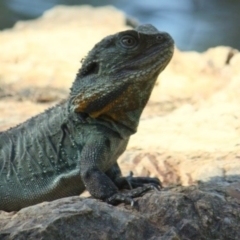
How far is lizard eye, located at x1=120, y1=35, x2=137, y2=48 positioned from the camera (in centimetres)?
382

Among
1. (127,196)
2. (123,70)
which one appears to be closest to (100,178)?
(127,196)

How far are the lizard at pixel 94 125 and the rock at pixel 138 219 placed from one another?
24.5 inches

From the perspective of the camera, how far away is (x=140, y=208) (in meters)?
3.08

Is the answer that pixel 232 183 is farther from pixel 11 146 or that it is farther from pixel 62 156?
pixel 11 146

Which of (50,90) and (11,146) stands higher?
(11,146)

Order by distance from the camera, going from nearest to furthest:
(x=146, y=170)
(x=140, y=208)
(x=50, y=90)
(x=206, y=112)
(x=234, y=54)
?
(x=140, y=208), (x=146, y=170), (x=206, y=112), (x=50, y=90), (x=234, y=54)

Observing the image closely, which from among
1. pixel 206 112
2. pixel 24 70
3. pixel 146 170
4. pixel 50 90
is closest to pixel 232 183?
pixel 146 170

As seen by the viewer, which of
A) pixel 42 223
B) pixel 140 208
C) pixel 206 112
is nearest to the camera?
pixel 42 223

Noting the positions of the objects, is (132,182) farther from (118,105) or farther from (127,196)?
(127,196)

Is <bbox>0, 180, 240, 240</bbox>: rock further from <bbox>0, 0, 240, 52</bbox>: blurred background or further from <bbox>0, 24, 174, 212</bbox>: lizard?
<bbox>0, 0, 240, 52</bbox>: blurred background

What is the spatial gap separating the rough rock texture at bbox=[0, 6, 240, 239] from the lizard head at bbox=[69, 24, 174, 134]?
78 centimetres

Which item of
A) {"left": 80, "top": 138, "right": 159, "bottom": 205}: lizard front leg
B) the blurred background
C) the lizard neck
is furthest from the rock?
the blurred background

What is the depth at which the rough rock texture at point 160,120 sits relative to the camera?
2.90 metres

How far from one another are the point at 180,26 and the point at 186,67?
264 centimetres
